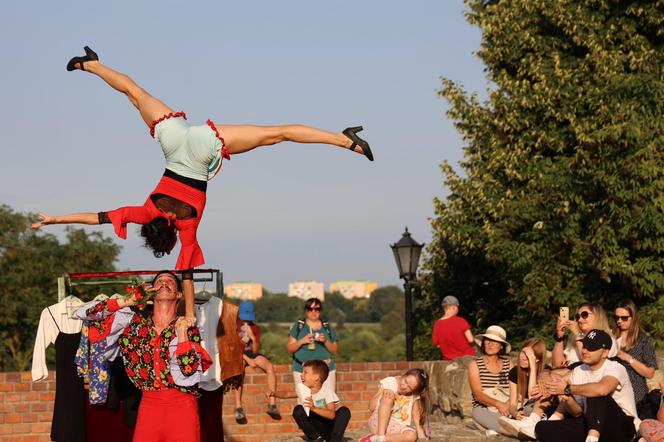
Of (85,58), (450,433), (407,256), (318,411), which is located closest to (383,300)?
(407,256)

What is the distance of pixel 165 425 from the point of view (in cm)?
877

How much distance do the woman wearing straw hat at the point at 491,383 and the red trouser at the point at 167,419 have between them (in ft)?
14.1

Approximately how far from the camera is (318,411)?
13211mm

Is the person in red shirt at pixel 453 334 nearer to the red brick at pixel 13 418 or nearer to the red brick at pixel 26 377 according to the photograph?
the red brick at pixel 26 377

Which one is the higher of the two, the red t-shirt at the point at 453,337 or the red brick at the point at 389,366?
the red t-shirt at the point at 453,337

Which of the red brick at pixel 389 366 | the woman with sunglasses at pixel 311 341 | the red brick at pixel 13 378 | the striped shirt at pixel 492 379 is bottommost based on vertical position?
the striped shirt at pixel 492 379

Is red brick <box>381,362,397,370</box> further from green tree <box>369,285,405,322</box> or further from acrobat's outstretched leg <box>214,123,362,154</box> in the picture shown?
green tree <box>369,285,405,322</box>

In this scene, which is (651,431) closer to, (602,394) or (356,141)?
(602,394)

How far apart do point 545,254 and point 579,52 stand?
5339 millimetres

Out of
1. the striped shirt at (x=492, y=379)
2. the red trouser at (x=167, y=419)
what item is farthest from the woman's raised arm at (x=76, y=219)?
the striped shirt at (x=492, y=379)

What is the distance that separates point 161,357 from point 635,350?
444cm

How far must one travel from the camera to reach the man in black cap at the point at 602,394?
32.6 feet

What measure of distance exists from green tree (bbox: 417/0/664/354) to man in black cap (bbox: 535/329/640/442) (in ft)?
30.4

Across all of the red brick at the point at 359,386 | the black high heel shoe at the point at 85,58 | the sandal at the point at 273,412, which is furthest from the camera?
the red brick at the point at 359,386
